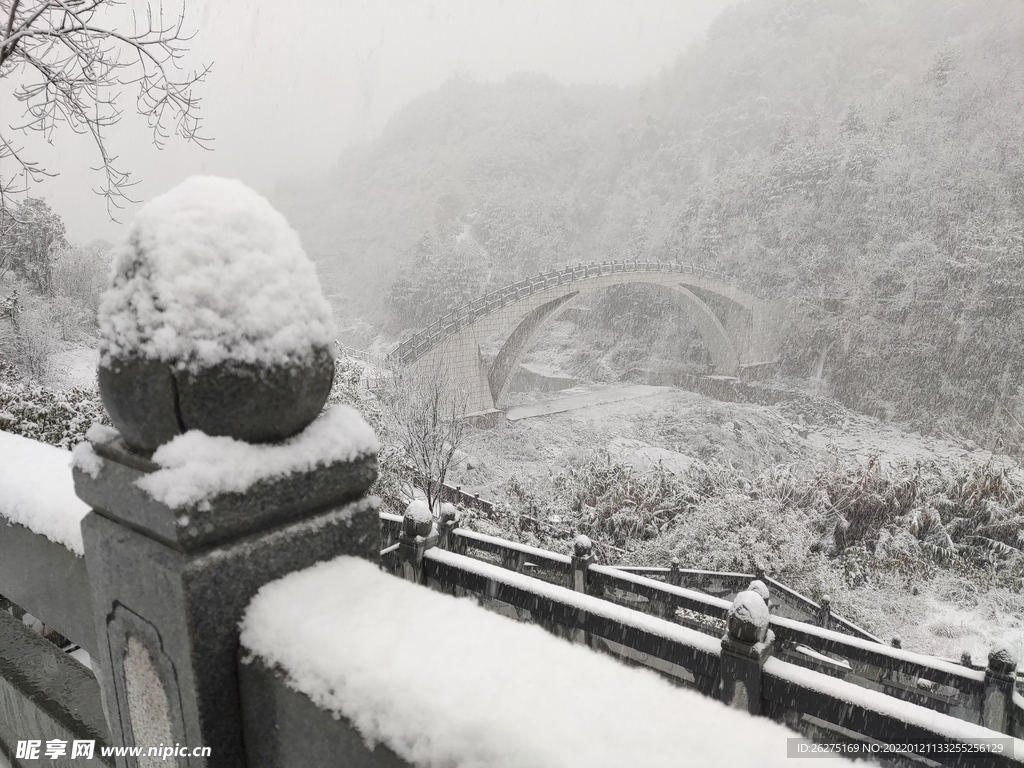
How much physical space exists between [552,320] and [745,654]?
27466mm

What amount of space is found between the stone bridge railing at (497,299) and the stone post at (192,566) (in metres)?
17.8

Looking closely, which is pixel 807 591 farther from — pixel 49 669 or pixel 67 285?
pixel 67 285

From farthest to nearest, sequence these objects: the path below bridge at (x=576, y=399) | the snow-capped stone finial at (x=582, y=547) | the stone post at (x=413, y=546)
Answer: the path below bridge at (x=576, y=399) < the snow-capped stone finial at (x=582, y=547) < the stone post at (x=413, y=546)

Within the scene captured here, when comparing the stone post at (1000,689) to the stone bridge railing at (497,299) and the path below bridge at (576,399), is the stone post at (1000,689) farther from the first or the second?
the path below bridge at (576,399)

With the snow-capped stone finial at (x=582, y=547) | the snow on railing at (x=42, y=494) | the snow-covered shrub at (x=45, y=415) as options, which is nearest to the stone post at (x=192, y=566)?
the snow on railing at (x=42, y=494)

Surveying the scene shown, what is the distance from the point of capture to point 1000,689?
4.42 m

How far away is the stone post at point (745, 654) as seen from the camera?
11.3ft

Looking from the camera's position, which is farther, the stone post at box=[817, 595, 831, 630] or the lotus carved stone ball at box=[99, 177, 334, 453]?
the stone post at box=[817, 595, 831, 630]

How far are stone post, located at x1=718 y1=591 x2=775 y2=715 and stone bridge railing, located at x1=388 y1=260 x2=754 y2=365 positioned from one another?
16255mm

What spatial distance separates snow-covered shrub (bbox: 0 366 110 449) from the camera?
24.0 ft

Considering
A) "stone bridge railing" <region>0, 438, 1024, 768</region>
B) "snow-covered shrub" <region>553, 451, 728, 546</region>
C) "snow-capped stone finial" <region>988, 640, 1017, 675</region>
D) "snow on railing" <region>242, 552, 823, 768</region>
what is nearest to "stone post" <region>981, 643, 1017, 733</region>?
"snow-capped stone finial" <region>988, 640, 1017, 675</region>

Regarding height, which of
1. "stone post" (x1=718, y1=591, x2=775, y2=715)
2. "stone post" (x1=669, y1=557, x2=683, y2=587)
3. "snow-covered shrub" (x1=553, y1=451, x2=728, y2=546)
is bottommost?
"snow-covered shrub" (x1=553, y1=451, x2=728, y2=546)

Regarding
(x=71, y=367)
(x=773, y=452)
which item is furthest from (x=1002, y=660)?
(x=71, y=367)

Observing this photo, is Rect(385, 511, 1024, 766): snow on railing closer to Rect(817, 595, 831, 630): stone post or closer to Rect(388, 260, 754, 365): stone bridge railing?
Rect(817, 595, 831, 630): stone post
